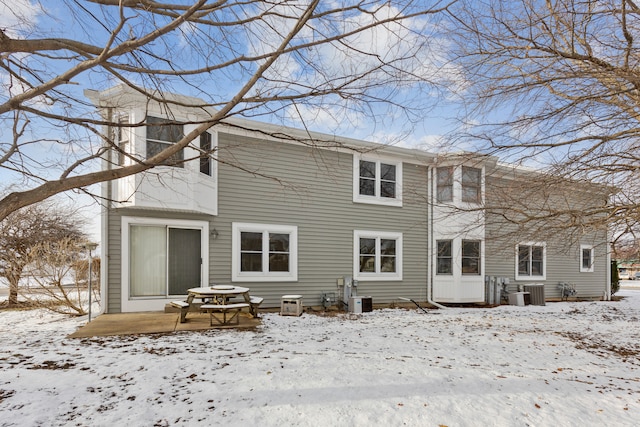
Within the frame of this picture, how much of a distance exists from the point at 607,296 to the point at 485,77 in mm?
15852

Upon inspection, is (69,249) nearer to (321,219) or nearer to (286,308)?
(286,308)

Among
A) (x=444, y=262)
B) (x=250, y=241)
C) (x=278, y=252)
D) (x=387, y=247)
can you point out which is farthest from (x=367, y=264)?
(x=250, y=241)

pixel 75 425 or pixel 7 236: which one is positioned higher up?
pixel 7 236

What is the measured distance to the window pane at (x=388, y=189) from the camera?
40.3 ft

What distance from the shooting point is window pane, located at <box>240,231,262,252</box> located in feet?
33.6

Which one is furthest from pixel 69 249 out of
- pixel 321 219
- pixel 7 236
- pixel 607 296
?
pixel 607 296

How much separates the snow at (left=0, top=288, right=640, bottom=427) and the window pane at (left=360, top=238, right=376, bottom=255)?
404 centimetres

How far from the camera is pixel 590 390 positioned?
4.48 meters

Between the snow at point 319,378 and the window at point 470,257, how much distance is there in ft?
15.8

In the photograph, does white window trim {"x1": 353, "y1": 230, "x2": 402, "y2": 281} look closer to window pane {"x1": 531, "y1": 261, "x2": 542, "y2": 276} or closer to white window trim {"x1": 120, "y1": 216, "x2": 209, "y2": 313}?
white window trim {"x1": 120, "y1": 216, "x2": 209, "y2": 313}

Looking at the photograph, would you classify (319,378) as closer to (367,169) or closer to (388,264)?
(388,264)

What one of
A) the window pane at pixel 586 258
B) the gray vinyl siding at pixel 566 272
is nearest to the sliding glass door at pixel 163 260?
the gray vinyl siding at pixel 566 272

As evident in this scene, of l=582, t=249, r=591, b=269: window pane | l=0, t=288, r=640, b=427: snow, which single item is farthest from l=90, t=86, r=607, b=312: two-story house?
l=582, t=249, r=591, b=269: window pane

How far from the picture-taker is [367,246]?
1196 cm
